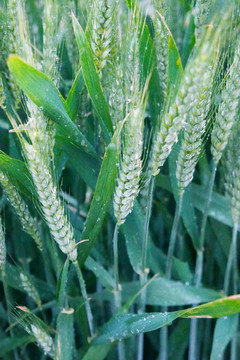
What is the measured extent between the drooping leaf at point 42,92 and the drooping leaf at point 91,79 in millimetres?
50

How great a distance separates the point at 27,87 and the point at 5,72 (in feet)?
0.63

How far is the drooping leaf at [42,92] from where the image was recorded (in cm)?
60

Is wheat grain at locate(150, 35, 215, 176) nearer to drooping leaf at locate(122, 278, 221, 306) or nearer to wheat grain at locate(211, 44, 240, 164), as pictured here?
wheat grain at locate(211, 44, 240, 164)

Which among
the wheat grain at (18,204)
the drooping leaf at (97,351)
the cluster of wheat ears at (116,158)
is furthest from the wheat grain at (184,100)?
the drooping leaf at (97,351)

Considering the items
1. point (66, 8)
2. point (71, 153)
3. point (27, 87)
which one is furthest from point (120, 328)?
point (66, 8)

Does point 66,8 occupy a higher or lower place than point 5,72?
higher

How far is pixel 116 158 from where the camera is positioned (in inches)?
25.8

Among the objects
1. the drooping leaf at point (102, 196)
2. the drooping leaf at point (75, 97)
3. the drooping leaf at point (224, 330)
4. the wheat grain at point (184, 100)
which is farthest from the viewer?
the drooping leaf at point (224, 330)

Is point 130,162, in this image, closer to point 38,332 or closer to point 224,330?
point 38,332

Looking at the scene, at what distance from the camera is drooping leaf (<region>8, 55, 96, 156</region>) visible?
0.60 m

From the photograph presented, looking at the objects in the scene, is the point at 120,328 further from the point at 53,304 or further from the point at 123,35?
the point at 123,35

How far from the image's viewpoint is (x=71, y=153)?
2.65ft

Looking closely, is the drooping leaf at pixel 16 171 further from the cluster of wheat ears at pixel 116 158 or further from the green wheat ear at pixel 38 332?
the green wheat ear at pixel 38 332

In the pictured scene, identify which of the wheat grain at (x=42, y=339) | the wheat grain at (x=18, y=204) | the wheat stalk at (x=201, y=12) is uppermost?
the wheat stalk at (x=201, y=12)
